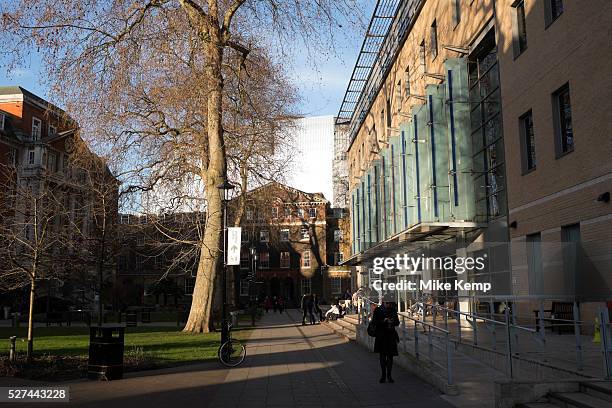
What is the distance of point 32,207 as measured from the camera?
17.7 m

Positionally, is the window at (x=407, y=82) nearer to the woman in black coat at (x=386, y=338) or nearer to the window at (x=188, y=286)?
the woman in black coat at (x=386, y=338)

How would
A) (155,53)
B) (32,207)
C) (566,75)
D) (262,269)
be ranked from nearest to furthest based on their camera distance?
1. (566,75)
2. (32,207)
3. (155,53)
4. (262,269)

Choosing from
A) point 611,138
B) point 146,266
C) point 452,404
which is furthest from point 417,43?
point 146,266

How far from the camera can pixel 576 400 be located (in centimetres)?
741

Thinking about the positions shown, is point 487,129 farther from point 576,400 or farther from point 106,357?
point 106,357

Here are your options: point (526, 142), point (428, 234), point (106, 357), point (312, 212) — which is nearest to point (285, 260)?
point (312, 212)

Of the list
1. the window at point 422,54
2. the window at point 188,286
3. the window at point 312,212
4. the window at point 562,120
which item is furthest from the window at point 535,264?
the window at point 188,286

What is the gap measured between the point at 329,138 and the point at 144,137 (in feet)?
192

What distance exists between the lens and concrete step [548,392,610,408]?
7.13 meters

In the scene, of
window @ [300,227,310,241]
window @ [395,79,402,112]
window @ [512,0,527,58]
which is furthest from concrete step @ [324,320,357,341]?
window @ [300,227,310,241]

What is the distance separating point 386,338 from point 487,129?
41.5 ft

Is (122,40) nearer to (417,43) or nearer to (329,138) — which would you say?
(417,43)

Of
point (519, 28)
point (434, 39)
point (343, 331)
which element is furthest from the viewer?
point (434, 39)

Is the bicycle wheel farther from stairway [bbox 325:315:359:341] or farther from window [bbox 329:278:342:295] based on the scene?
window [bbox 329:278:342:295]
